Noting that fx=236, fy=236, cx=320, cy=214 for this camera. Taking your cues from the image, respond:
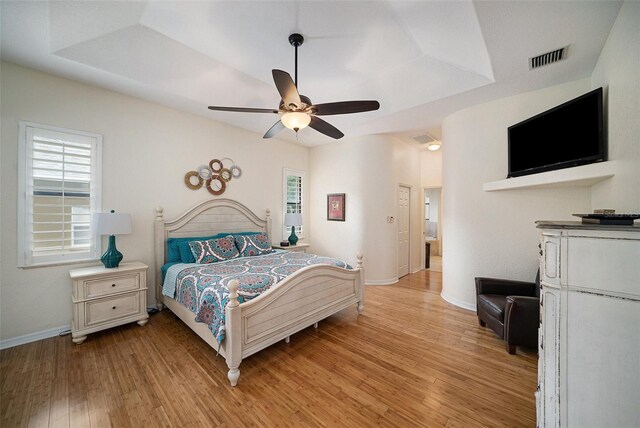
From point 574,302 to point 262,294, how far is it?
2.10 metres

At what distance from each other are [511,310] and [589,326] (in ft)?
4.74

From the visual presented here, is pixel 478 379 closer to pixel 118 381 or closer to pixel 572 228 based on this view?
pixel 572 228

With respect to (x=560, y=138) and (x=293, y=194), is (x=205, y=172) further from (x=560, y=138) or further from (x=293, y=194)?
(x=560, y=138)

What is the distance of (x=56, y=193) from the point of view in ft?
8.86

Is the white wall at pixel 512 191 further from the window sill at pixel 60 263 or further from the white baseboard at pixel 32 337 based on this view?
the white baseboard at pixel 32 337

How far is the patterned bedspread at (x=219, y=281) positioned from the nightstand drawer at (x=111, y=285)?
34 centimetres

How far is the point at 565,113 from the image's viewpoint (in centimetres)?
226

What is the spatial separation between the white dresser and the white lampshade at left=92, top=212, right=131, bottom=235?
3.84 meters

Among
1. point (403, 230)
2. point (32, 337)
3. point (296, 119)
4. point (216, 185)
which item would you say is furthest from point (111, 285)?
point (403, 230)

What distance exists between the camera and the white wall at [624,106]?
163cm

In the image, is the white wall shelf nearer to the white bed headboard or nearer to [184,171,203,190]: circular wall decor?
the white bed headboard

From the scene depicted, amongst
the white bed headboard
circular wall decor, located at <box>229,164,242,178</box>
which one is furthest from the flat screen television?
circular wall decor, located at <box>229,164,242,178</box>

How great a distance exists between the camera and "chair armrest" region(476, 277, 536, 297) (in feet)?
Answer: 9.24

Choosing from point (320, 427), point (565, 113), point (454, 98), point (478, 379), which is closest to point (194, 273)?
point (320, 427)
